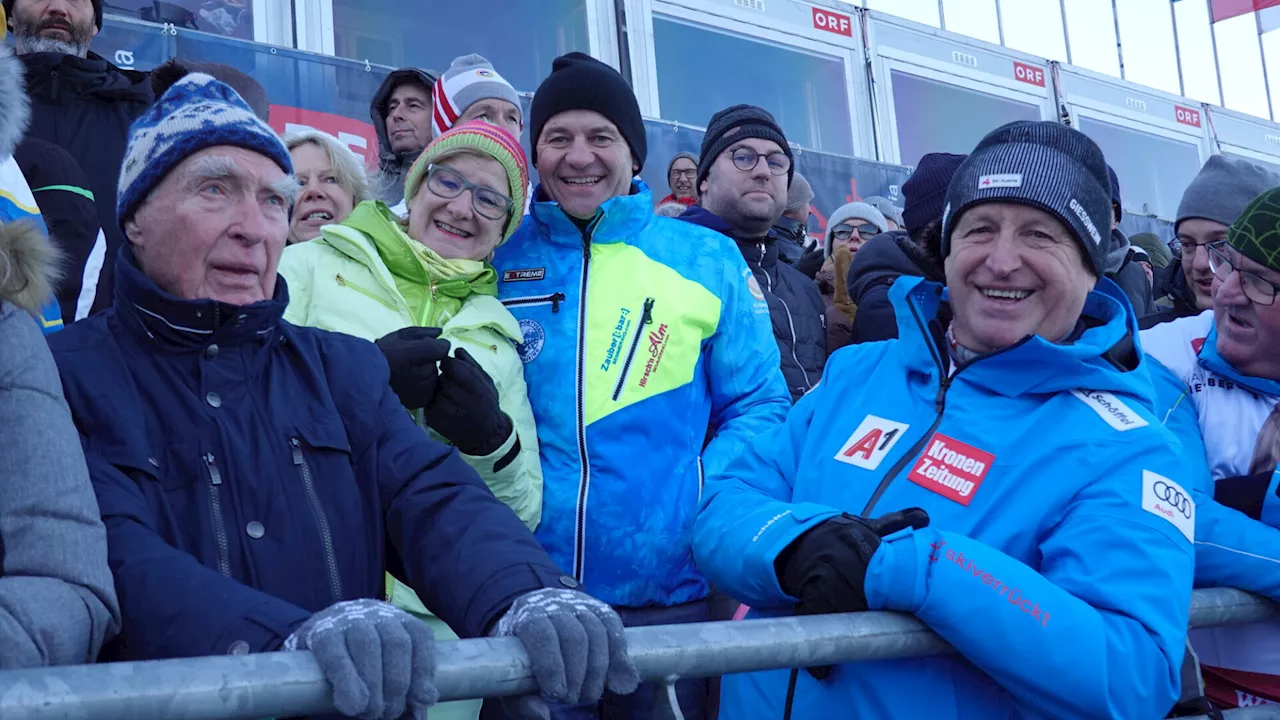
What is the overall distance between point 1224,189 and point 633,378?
2.13m

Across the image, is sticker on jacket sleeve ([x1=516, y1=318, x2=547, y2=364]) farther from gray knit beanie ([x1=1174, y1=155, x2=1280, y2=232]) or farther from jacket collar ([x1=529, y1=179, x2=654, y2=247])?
gray knit beanie ([x1=1174, y1=155, x2=1280, y2=232])

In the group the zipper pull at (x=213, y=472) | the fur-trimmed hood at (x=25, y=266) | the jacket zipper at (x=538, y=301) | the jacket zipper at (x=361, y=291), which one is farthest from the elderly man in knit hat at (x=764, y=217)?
the fur-trimmed hood at (x=25, y=266)

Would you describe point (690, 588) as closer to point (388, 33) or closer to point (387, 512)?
point (387, 512)

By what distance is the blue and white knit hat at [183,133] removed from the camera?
73.7 inches

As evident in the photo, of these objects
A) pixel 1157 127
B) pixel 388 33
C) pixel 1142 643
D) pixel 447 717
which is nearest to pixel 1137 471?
pixel 1142 643

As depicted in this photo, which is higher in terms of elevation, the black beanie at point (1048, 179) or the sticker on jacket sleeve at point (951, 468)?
the black beanie at point (1048, 179)

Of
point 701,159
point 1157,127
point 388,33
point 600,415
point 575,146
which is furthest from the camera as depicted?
point 1157,127

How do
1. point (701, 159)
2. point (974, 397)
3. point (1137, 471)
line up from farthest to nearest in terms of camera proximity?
point (701, 159), point (974, 397), point (1137, 471)

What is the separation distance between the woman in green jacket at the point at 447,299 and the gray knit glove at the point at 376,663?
994 millimetres

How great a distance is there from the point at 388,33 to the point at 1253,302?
21.6 ft

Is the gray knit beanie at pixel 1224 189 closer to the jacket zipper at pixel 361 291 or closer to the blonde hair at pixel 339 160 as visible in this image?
the jacket zipper at pixel 361 291

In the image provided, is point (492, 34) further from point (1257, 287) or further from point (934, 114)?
point (1257, 287)

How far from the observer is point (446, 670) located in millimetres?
1252

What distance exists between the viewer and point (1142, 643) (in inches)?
63.0
